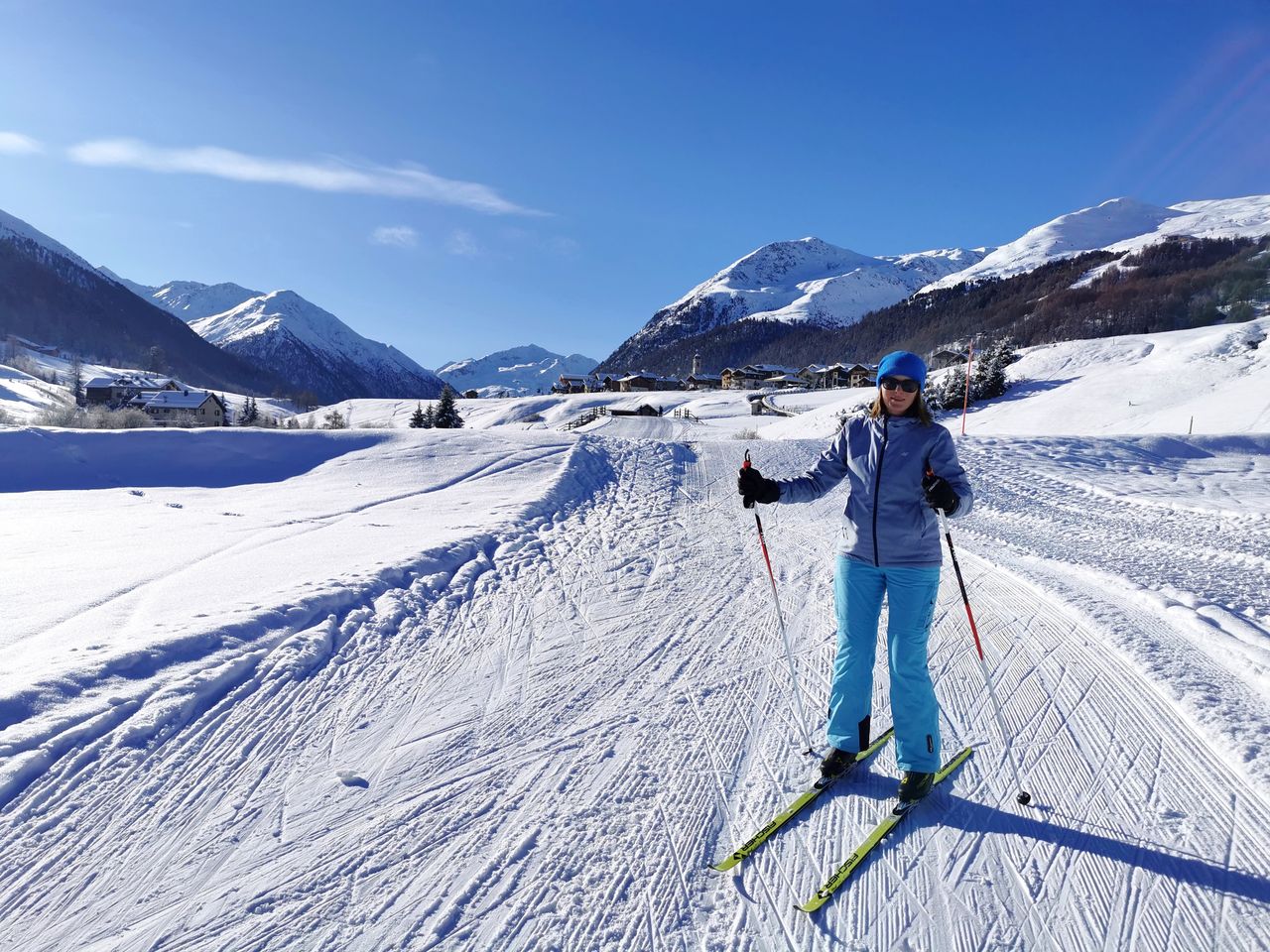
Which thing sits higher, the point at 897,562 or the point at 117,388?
the point at 117,388

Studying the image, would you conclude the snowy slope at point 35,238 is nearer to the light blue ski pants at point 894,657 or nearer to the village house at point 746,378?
the village house at point 746,378

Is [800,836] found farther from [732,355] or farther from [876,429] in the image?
[732,355]

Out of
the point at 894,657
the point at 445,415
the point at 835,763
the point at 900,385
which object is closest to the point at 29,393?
the point at 445,415

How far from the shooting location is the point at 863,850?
10.1 ft

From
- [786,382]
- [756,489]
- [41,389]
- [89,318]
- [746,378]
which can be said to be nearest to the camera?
[756,489]

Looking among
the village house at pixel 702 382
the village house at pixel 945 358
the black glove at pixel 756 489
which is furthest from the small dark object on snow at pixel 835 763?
the village house at pixel 702 382

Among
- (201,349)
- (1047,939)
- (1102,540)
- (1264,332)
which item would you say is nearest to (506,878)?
(1047,939)

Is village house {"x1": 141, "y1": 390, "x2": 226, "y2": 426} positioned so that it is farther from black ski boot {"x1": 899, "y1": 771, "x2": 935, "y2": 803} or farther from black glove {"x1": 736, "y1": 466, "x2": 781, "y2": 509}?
black ski boot {"x1": 899, "y1": 771, "x2": 935, "y2": 803}

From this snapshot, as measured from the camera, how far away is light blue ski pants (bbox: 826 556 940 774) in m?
3.49

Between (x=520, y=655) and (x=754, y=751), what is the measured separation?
2229 mm

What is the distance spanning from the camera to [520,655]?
5.51 metres

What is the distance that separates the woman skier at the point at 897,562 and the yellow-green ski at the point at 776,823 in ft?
0.40

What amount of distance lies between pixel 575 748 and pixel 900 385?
2700 millimetres

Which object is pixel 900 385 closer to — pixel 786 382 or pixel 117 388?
pixel 786 382
